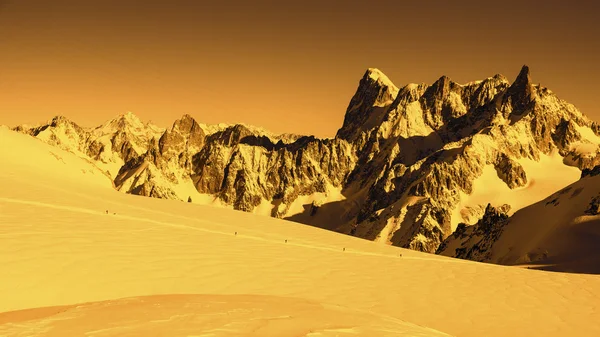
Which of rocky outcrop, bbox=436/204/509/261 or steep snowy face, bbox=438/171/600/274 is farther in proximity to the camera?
rocky outcrop, bbox=436/204/509/261

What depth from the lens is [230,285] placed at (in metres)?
13.3

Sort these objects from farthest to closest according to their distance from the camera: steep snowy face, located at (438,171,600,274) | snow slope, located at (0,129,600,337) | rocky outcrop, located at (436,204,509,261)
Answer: rocky outcrop, located at (436,204,509,261), steep snowy face, located at (438,171,600,274), snow slope, located at (0,129,600,337)

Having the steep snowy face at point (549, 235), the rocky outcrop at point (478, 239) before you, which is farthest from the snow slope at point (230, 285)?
the rocky outcrop at point (478, 239)

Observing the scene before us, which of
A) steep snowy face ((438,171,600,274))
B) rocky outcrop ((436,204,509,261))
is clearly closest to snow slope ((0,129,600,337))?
steep snowy face ((438,171,600,274))

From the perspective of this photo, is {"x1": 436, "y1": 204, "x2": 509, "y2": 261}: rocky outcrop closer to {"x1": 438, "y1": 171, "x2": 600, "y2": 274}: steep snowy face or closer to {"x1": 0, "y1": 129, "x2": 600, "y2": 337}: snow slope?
{"x1": 438, "y1": 171, "x2": 600, "y2": 274}: steep snowy face

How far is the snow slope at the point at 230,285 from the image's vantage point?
30.3ft

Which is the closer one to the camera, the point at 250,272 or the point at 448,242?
the point at 250,272

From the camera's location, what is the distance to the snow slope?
9.24 m

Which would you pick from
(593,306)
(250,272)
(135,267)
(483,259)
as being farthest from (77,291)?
(483,259)

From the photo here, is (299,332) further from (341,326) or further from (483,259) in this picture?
(483,259)

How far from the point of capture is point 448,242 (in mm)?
136625

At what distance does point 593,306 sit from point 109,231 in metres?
15.3

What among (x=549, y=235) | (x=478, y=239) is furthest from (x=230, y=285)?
(x=478, y=239)

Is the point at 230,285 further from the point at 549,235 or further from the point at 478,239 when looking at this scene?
the point at 478,239
